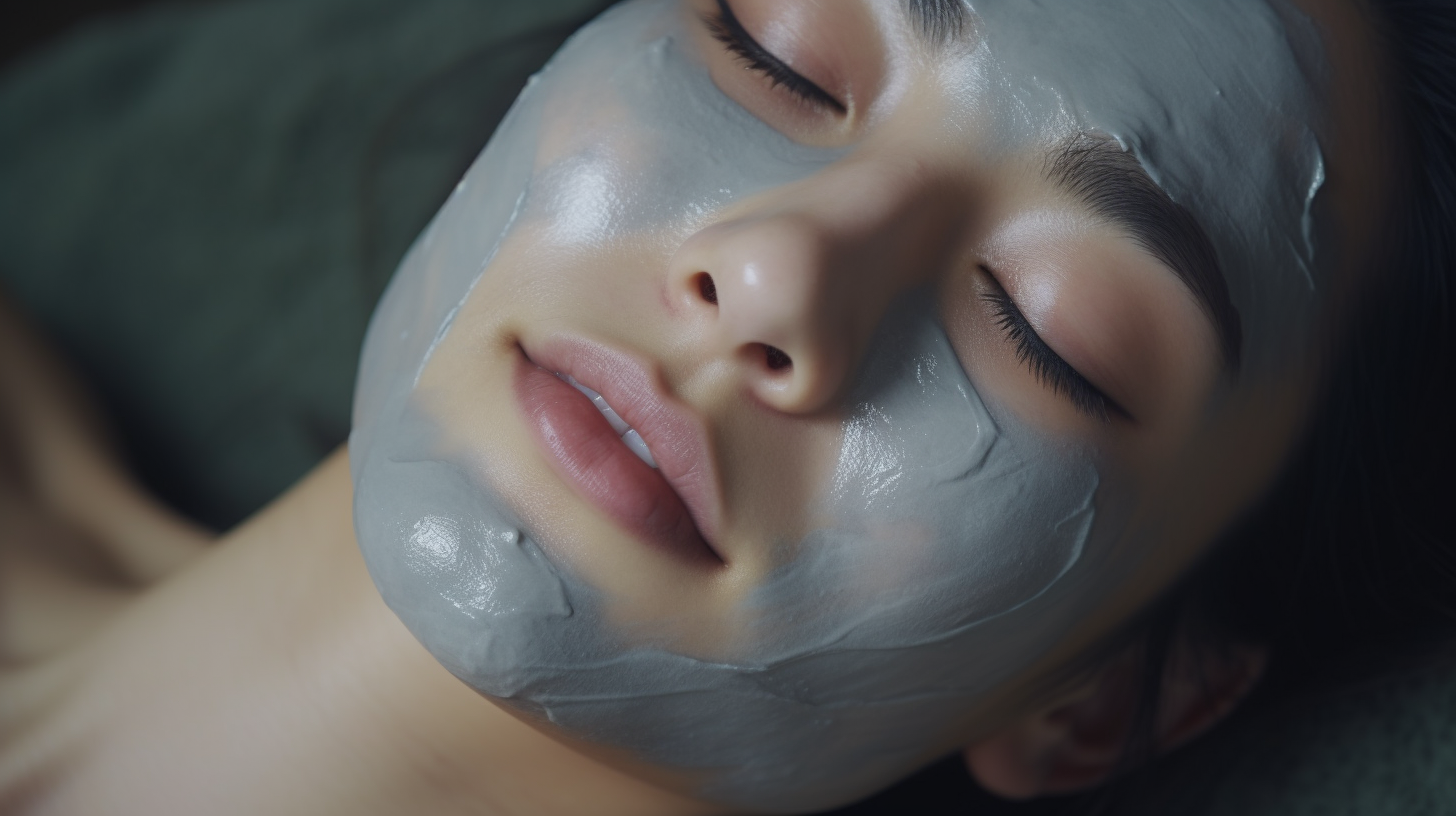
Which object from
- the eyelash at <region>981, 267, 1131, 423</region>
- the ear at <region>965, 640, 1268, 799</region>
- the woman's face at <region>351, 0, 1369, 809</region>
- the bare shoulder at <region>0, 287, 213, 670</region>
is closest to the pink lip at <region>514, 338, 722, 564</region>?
the woman's face at <region>351, 0, 1369, 809</region>

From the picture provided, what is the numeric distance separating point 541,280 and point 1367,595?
0.67 m

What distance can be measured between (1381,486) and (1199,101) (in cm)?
34

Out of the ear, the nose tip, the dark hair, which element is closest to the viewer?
the nose tip

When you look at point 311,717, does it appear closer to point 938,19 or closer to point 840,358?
point 840,358

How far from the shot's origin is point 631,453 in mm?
631

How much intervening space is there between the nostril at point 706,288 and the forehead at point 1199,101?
17cm

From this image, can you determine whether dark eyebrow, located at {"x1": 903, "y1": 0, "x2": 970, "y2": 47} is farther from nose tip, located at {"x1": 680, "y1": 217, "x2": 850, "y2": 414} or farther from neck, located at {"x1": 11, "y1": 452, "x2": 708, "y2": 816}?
neck, located at {"x1": 11, "y1": 452, "x2": 708, "y2": 816}

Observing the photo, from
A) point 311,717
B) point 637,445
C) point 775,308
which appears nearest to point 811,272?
point 775,308

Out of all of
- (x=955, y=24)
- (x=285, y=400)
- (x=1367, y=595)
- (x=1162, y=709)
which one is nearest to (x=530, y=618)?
(x=955, y=24)

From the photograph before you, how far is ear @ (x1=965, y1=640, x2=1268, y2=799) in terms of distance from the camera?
881mm

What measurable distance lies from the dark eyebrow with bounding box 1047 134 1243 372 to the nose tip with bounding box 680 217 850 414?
0.15m

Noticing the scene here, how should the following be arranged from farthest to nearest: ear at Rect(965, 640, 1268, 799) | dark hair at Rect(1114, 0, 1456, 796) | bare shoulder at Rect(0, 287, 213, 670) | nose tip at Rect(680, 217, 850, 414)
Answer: bare shoulder at Rect(0, 287, 213, 670), ear at Rect(965, 640, 1268, 799), dark hair at Rect(1114, 0, 1456, 796), nose tip at Rect(680, 217, 850, 414)

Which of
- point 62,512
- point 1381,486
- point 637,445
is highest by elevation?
point 637,445

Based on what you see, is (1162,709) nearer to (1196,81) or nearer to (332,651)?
(1196,81)
